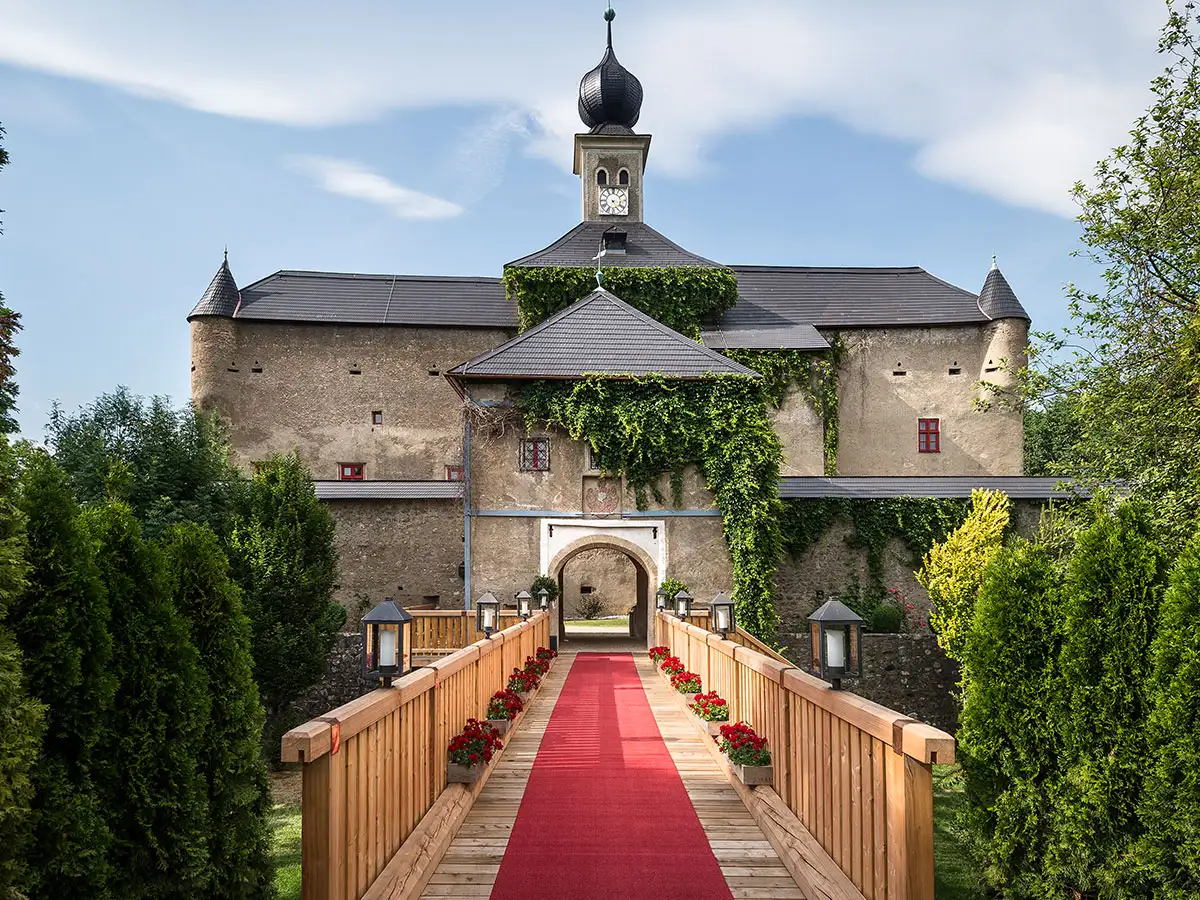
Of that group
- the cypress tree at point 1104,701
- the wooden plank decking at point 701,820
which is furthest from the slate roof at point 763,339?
the cypress tree at point 1104,701

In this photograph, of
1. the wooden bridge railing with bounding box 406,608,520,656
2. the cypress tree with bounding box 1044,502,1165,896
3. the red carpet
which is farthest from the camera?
the wooden bridge railing with bounding box 406,608,520,656

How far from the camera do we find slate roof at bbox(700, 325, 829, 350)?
26.4 m

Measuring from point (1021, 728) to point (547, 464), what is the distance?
13778mm

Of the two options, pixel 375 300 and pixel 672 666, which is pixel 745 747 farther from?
pixel 375 300

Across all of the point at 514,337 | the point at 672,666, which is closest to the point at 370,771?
the point at 672,666

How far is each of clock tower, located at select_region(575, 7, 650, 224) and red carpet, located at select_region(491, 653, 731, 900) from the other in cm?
2612

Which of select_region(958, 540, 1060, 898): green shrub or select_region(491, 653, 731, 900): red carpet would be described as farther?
select_region(958, 540, 1060, 898): green shrub

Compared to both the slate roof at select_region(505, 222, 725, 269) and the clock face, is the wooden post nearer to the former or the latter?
the slate roof at select_region(505, 222, 725, 269)

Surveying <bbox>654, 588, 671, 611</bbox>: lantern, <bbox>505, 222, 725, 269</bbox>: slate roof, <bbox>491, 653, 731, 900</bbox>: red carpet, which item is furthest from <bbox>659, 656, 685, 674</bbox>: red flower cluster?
<bbox>505, 222, 725, 269</bbox>: slate roof

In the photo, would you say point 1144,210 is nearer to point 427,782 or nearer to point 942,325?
point 427,782

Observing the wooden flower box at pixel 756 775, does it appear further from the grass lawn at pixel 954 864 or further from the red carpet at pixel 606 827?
the grass lawn at pixel 954 864

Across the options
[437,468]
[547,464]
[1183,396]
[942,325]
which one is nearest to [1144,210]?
[1183,396]

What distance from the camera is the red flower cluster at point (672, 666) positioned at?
12062 mm

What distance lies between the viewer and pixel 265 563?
1373cm
